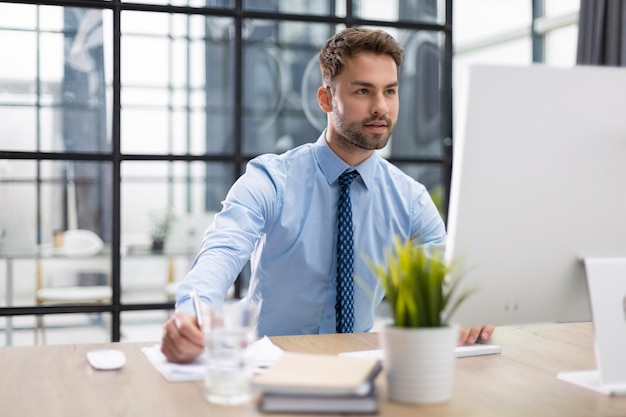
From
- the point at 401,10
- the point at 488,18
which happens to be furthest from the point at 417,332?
A: the point at 488,18

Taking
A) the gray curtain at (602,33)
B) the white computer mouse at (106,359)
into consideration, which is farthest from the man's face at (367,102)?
the gray curtain at (602,33)

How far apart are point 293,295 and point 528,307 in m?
1.05

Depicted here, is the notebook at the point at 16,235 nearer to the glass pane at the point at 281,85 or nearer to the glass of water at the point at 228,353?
the glass pane at the point at 281,85

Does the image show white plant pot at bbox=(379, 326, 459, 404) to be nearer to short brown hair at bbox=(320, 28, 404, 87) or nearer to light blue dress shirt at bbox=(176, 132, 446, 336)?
light blue dress shirt at bbox=(176, 132, 446, 336)

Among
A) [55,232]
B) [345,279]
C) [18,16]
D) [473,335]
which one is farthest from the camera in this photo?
[55,232]

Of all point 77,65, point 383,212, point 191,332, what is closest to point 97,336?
point 77,65

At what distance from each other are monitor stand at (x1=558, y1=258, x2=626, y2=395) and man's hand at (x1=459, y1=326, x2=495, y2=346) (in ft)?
1.16

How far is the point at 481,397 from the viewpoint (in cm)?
138

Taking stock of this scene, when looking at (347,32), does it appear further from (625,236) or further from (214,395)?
(214,395)

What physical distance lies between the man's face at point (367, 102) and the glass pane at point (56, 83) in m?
1.17

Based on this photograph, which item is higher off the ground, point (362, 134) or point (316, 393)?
point (362, 134)

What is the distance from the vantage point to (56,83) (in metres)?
3.14

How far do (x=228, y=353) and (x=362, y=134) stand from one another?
1152 mm

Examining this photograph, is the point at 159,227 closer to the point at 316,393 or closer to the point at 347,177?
the point at 347,177
